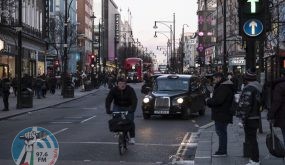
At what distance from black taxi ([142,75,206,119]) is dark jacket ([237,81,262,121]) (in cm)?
1172

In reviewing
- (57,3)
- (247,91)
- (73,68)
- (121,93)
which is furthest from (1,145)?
(73,68)

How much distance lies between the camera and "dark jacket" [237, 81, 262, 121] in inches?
429

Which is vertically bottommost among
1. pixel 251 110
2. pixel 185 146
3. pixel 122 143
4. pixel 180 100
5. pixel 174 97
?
pixel 185 146

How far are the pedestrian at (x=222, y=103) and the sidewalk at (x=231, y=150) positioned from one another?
49cm

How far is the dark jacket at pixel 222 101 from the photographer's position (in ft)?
39.4

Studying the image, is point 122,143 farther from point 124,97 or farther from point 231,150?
point 231,150

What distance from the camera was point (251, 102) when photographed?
35.8ft

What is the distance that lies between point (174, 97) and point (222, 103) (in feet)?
35.5

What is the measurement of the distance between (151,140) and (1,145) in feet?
12.9

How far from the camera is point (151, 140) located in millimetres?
16141

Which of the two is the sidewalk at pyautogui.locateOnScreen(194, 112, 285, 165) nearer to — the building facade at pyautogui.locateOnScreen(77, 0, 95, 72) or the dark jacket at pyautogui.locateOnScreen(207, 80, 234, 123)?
the dark jacket at pyautogui.locateOnScreen(207, 80, 234, 123)

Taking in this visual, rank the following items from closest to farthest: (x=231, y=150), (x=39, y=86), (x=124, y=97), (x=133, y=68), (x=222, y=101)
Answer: (x=222, y=101), (x=231, y=150), (x=124, y=97), (x=39, y=86), (x=133, y=68)

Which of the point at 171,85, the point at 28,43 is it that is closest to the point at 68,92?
the point at 28,43

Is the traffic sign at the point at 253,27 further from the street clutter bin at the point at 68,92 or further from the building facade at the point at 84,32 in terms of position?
the building facade at the point at 84,32
